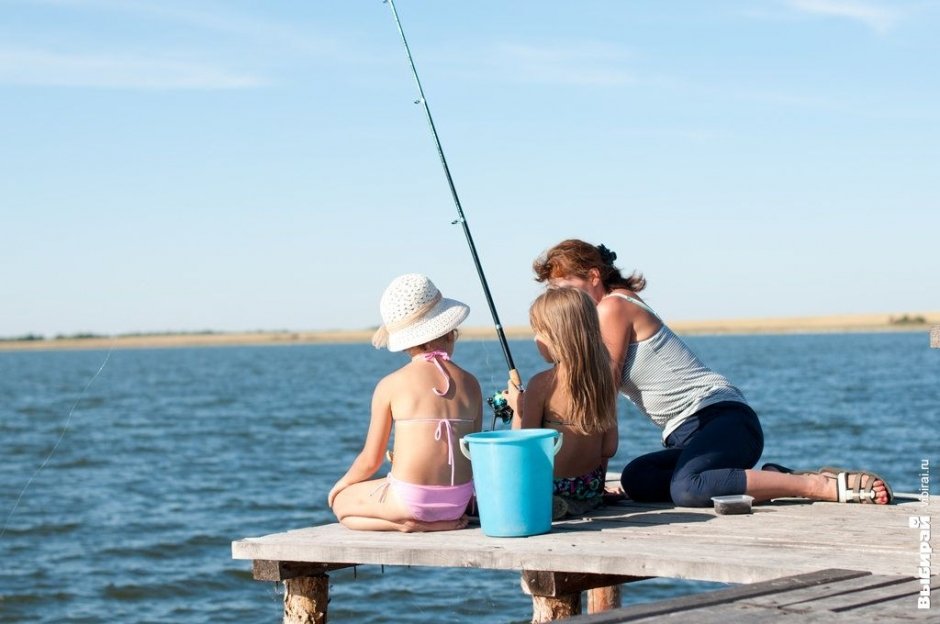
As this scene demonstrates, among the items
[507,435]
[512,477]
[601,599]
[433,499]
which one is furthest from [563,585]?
[601,599]

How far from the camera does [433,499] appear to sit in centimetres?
461

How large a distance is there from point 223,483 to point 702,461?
1265cm

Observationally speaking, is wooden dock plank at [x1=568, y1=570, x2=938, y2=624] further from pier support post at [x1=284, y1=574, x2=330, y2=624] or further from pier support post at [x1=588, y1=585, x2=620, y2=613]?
pier support post at [x1=588, y1=585, x2=620, y2=613]

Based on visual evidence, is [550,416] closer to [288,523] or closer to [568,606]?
[568,606]

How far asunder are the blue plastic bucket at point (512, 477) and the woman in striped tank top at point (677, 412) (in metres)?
0.86

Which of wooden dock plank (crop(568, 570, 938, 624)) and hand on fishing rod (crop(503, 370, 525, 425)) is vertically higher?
hand on fishing rod (crop(503, 370, 525, 425))

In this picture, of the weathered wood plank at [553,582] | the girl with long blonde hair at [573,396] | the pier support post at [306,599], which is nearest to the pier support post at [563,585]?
the weathered wood plank at [553,582]

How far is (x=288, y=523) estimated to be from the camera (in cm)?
1295

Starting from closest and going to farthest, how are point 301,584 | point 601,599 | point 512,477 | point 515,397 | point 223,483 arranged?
point 512,477 < point 301,584 < point 515,397 < point 601,599 < point 223,483

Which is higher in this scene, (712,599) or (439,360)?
(439,360)

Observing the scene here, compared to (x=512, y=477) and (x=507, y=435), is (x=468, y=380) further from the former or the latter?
(x=512, y=477)

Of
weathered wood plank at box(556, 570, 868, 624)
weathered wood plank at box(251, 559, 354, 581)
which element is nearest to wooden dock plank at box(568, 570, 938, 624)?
weathered wood plank at box(556, 570, 868, 624)

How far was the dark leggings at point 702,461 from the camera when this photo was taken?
16.5ft

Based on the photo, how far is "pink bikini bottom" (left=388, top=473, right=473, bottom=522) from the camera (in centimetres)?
457
